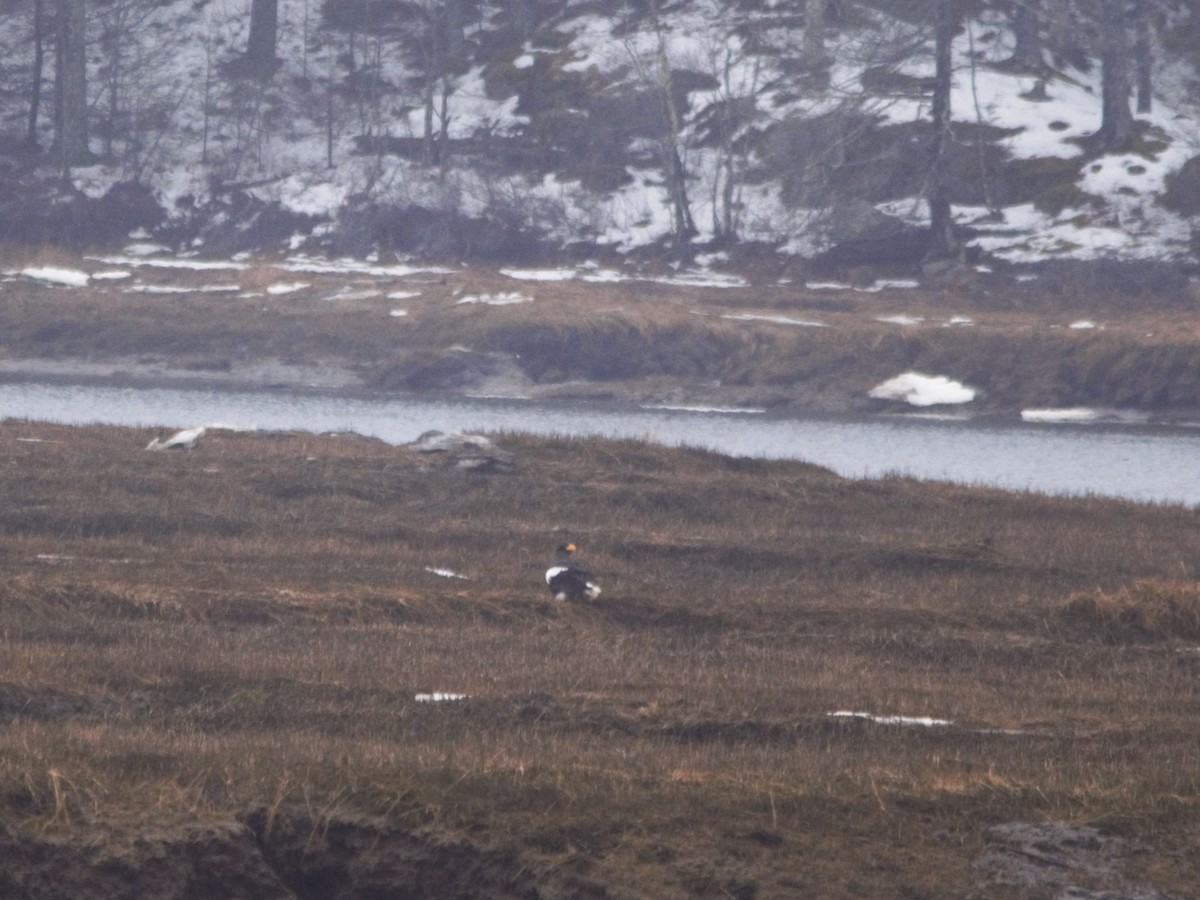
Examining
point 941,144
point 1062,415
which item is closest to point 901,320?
point 1062,415

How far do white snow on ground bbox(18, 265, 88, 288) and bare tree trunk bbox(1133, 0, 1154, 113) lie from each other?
3526cm

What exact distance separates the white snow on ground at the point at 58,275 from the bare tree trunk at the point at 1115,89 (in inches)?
1271

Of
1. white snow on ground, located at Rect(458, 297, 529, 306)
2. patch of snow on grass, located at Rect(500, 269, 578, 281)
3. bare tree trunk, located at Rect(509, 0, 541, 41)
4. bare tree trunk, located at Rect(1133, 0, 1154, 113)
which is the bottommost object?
white snow on ground, located at Rect(458, 297, 529, 306)

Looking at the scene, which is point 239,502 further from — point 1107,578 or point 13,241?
point 13,241

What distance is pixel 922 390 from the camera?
42062 mm

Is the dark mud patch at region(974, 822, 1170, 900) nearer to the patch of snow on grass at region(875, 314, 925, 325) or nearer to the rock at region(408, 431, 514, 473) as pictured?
the rock at region(408, 431, 514, 473)

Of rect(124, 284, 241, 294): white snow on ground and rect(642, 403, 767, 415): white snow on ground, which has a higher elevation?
rect(124, 284, 241, 294): white snow on ground

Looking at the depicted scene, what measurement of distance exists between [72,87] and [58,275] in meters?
11.3

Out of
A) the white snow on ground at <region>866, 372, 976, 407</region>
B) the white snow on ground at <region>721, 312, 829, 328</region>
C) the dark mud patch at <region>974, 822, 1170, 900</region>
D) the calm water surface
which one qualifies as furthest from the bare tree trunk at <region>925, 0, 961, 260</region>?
the dark mud patch at <region>974, 822, 1170, 900</region>

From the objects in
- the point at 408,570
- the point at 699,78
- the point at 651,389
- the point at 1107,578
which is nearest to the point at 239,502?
the point at 408,570

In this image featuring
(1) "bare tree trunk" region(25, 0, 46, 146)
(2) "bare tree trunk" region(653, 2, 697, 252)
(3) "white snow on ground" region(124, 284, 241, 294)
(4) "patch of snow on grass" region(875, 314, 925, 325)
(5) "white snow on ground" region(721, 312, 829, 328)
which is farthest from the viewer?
(1) "bare tree trunk" region(25, 0, 46, 146)

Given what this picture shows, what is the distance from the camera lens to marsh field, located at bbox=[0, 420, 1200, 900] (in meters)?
7.44

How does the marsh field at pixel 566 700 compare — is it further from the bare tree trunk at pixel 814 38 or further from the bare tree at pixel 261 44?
the bare tree at pixel 261 44

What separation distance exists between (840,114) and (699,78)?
14.0m
